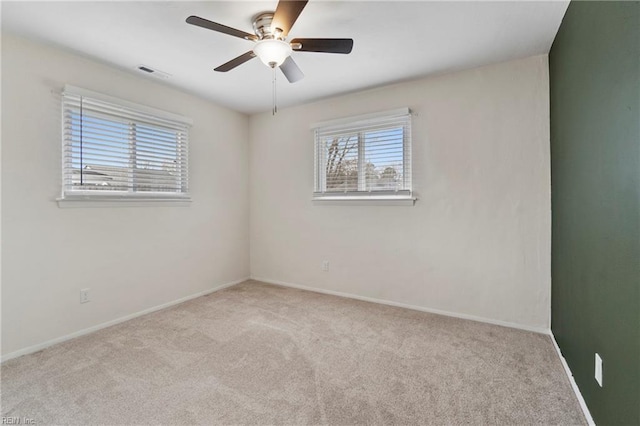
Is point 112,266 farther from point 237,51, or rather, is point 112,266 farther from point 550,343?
point 550,343

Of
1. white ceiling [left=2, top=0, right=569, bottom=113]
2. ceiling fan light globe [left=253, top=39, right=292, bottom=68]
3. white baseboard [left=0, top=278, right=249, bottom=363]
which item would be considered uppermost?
white ceiling [left=2, top=0, right=569, bottom=113]

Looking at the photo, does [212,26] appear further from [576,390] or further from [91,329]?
[576,390]

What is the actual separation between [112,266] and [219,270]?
131 cm

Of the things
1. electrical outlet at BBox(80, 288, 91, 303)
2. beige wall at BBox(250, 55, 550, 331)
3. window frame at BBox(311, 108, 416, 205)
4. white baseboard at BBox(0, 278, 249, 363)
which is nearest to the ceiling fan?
window frame at BBox(311, 108, 416, 205)

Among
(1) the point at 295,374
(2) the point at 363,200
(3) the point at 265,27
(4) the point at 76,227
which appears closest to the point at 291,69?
(3) the point at 265,27

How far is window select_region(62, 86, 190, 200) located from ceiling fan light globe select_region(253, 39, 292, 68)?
1.75 m

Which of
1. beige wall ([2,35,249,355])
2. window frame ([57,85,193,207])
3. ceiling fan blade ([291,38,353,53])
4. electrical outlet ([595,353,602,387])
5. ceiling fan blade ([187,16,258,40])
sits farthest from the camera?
window frame ([57,85,193,207])

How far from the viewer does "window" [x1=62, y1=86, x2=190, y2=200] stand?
2535mm

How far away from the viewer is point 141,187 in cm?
305

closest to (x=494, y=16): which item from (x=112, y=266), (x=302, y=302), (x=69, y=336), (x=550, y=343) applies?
(x=550, y=343)

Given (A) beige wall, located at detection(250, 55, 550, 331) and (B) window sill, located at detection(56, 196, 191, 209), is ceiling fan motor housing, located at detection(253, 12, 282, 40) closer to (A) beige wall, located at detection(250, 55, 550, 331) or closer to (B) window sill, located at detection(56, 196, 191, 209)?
(A) beige wall, located at detection(250, 55, 550, 331)

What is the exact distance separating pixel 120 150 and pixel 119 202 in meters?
0.50

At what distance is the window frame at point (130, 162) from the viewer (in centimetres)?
249

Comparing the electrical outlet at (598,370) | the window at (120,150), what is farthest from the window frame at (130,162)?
the electrical outlet at (598,370)
